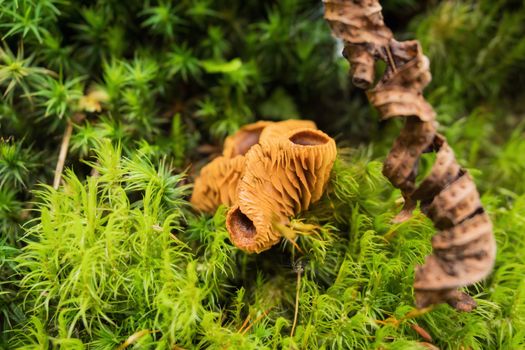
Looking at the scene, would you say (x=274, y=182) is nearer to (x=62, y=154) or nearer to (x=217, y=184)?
(x=217, y=184)

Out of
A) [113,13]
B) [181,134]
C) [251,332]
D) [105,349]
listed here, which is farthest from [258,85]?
[105,349]

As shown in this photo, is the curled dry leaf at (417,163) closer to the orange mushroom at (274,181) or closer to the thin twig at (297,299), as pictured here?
the orange mushroom at (274,181)

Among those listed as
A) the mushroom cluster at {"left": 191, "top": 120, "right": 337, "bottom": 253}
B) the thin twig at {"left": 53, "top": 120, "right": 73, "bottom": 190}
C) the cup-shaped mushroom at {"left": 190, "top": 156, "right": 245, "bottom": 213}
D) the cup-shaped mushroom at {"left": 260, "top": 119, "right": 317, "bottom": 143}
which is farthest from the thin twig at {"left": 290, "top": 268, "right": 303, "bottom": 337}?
the thin twig at {"left": 53, "top": 120, "right": 73, "bottom": 190}

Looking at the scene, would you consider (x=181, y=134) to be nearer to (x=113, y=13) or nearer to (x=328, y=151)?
(x=113, y=13)

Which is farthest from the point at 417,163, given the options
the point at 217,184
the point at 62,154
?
the point at 62,154

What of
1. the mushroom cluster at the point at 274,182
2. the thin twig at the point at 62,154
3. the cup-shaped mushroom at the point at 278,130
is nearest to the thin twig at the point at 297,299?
the mushroom cluster at the point at 274,182

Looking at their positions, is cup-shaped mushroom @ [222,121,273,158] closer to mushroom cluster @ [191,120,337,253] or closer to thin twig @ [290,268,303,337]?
mushroom cluster @ [191,120,337,253]
